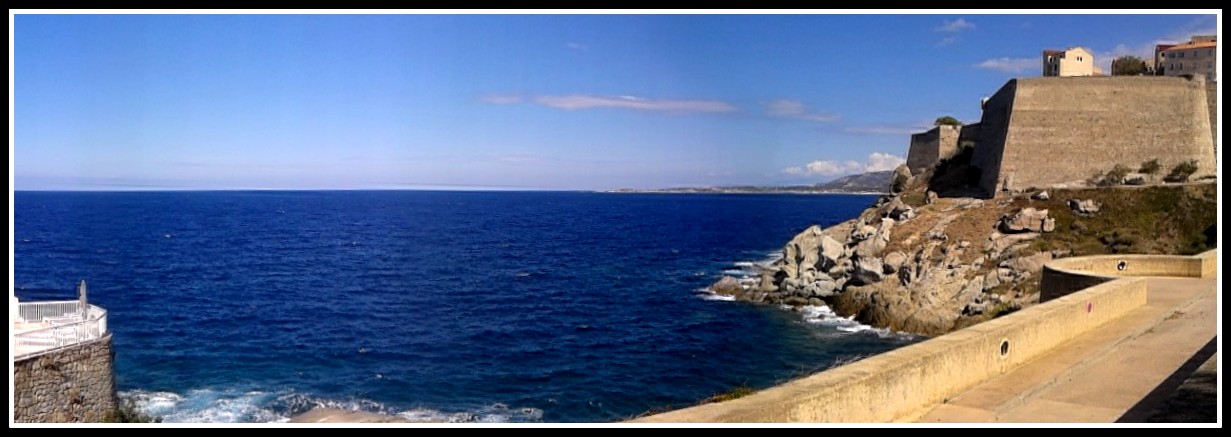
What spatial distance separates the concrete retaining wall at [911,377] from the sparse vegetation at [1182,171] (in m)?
35.1

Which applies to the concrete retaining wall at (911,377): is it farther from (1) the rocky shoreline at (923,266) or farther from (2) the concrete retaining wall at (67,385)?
(1) the rocky shoreline at (923,266)

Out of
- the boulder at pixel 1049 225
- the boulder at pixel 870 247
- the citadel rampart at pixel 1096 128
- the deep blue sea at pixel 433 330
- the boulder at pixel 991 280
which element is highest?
the citadel rampart at pixel 1096 128

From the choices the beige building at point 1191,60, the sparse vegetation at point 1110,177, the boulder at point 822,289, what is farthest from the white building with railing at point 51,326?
the beige building at point 1191,60

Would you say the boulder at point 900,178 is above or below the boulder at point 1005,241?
above

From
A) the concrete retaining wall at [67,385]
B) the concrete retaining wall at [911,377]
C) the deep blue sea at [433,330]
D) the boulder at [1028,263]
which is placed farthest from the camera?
the boulder at [1028,263]

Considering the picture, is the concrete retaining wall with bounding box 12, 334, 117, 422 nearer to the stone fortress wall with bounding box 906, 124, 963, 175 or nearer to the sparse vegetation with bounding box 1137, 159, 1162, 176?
the sparse vegetation with bounding box 1137, 159, 1162, 176

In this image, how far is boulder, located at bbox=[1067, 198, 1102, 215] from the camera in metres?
35.6

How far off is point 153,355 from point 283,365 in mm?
5405

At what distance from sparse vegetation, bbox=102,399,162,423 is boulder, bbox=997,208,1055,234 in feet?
109

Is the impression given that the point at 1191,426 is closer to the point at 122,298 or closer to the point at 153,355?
the point at 153,355

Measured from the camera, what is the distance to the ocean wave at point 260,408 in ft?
68.9

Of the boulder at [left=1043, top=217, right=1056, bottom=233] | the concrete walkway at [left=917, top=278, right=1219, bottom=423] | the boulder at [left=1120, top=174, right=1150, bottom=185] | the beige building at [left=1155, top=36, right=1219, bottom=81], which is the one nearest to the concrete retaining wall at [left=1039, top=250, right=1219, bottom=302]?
the concrete walkway at [left=917, top=278, right=1219, bottom=423]
